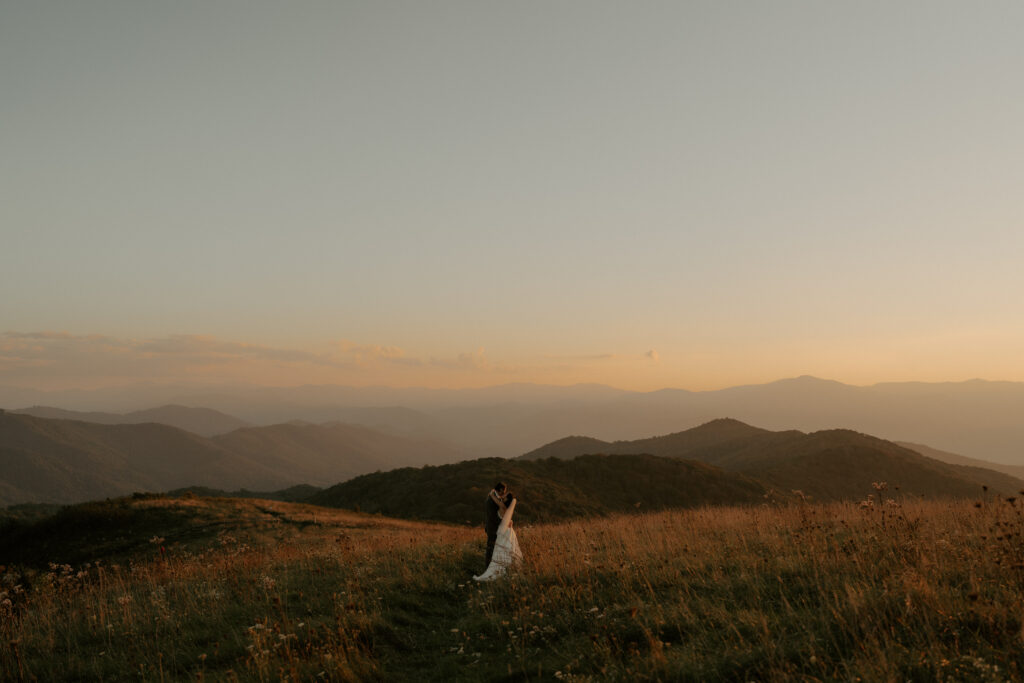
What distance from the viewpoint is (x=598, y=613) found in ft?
22.2

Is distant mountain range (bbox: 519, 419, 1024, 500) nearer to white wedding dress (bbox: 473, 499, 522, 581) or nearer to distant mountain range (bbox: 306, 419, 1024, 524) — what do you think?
distant mountain range (bbox: 306, 419, 1024, 524)

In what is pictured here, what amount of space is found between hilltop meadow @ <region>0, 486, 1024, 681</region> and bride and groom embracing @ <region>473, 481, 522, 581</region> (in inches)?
15.2

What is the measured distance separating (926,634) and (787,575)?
254 centimetres

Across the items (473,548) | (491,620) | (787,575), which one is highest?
(787,575)

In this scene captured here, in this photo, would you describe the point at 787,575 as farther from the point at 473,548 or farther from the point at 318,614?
the point at 473,548

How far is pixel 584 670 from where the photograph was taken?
532cm

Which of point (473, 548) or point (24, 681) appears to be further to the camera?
point (473, 548)

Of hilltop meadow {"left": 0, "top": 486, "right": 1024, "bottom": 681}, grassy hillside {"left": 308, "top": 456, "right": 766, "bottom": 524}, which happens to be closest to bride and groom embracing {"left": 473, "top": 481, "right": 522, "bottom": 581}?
hilltop meadow {"left": 0, "top": 486, "right": 1024, "bottom": 681}

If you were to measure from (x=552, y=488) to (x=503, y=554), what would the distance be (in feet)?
104

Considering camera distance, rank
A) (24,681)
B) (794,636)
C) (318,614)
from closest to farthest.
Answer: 1. (794,636)
2. (24,681)
3. (318,614)

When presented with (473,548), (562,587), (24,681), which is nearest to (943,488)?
(473,548)

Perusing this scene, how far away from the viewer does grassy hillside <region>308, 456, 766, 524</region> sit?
38.4 metres

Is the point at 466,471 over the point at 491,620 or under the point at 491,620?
under

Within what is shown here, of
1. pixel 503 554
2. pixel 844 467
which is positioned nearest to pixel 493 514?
pixel 503 554
